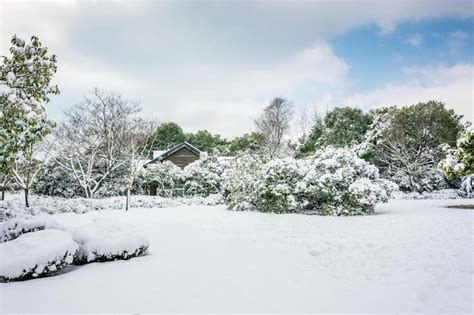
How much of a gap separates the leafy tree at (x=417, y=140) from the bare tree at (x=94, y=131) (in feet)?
73.9

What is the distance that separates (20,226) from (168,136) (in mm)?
41828

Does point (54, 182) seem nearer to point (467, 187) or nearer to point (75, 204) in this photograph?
point (75, 204)

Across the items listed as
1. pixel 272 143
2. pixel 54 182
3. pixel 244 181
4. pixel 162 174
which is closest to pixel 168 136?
pixel 272 143

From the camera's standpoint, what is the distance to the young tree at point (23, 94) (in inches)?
235

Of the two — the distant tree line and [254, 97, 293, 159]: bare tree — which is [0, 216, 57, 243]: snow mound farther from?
[254, 97, 293, 159]: bare tree

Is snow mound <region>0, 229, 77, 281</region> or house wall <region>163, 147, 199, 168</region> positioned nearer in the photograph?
snow mound <region>0, 229, 77, 281</region>

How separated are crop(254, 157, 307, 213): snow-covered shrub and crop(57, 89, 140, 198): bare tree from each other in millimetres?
11644

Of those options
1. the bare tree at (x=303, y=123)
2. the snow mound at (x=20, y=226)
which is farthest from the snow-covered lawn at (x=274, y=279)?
the bare tree at (x=303, y=123)

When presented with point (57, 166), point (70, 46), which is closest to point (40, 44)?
point (70, 46)

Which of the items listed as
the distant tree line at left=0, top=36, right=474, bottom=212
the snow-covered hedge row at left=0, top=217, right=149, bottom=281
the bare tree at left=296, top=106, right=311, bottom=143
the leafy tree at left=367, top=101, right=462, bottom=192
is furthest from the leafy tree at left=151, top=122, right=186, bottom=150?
the snow-covered hedge row at left=0, top=217, right=149, bottom=281

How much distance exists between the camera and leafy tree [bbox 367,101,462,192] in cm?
2569

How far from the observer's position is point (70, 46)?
431 inches

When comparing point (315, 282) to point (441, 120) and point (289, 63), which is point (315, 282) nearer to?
point (289, 63)

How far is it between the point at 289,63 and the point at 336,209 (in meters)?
7.10
